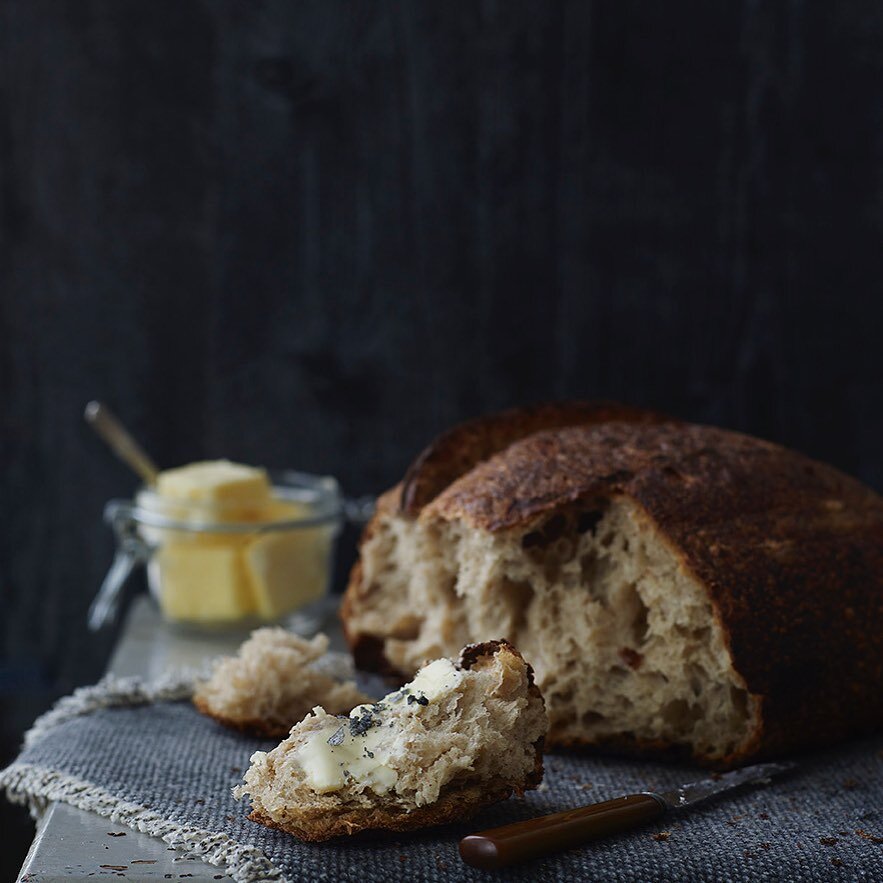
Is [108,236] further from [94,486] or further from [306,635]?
[306,635]

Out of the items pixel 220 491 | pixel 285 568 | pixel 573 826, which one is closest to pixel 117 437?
pixel 220 491

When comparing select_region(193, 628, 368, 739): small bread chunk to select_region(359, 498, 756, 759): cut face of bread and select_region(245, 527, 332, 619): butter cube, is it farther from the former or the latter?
select_region(245, 527, 332, 619): butter cube

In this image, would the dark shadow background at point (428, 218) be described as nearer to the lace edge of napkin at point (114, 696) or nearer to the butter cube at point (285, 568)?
the butter cube at point (285, 568)

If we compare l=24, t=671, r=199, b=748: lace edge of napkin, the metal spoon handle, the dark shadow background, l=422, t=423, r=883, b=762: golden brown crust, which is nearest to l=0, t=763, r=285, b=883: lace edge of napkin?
l=24, t=671, r=199, b=748: lace edge of napkin

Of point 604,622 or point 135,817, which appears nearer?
point 135,817

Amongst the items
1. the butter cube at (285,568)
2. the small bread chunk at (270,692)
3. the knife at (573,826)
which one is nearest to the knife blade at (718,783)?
the knife at (573,826)

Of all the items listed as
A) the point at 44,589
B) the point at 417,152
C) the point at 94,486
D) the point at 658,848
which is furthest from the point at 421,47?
the point at 658,848

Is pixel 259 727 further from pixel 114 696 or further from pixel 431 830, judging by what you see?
pixel 431 830
